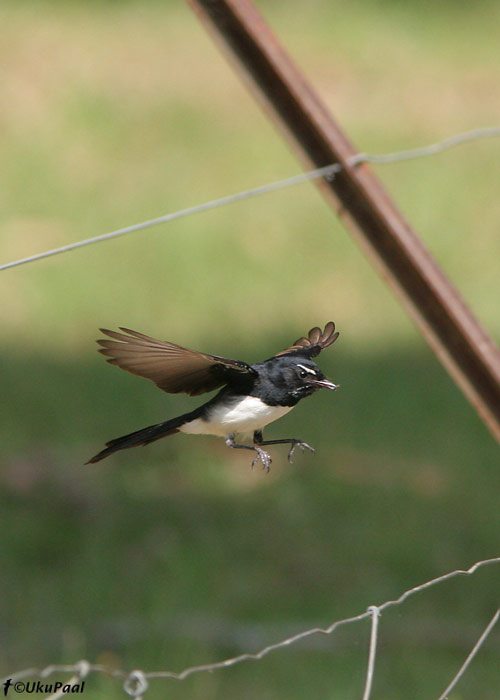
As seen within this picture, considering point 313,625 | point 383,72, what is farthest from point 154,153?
point 313,625

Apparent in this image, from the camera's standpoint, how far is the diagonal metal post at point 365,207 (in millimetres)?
2164

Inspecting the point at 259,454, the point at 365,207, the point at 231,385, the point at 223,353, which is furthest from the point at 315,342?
the point at 223,353

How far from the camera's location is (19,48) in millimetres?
10516

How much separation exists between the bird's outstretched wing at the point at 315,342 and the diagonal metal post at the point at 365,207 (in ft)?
2.28

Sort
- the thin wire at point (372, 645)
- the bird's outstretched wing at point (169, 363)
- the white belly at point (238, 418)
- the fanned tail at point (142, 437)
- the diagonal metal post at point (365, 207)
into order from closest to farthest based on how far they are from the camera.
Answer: the bird's outstretched wing at point (169, 363)
the fanned tail at point (142, 437)
the white belly at point (238, 418)
the thin wire at point (372, 645)
the diagonal metal post at point (365, 207)

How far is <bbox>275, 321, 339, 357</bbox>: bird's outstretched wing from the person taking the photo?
1.45 m

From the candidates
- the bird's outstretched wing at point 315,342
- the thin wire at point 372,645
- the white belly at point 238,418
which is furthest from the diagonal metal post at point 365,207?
the white belly at point 238,418

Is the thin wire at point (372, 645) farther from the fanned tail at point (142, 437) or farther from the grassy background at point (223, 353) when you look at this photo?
the grassy background at point (223, 353)

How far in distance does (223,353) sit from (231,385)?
4.67 m

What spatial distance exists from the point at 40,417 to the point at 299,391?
196 inches

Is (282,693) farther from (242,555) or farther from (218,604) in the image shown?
(242,555)

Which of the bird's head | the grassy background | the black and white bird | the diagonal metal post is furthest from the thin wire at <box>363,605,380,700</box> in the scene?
the grassy background

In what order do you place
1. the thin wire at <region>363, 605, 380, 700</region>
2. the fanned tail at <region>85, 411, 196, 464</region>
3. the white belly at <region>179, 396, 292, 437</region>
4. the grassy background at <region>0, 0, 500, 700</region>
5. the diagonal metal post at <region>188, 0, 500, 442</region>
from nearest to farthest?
the fanned tail at <region>85, 411, 196, 464</region>, the white belly at <region>179, 396, 292, 437</region>, the thin wire at <region>363, 605, 380, 700</region>, the diagonal metal post at <region>188, 0, 500, 442</region>, the grassy background at <region>0, 0, 500, 700</region>

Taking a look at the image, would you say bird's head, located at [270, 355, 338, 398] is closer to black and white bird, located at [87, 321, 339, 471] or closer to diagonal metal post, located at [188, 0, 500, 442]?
black and white bird, located at [87, 321, 339, 471]
